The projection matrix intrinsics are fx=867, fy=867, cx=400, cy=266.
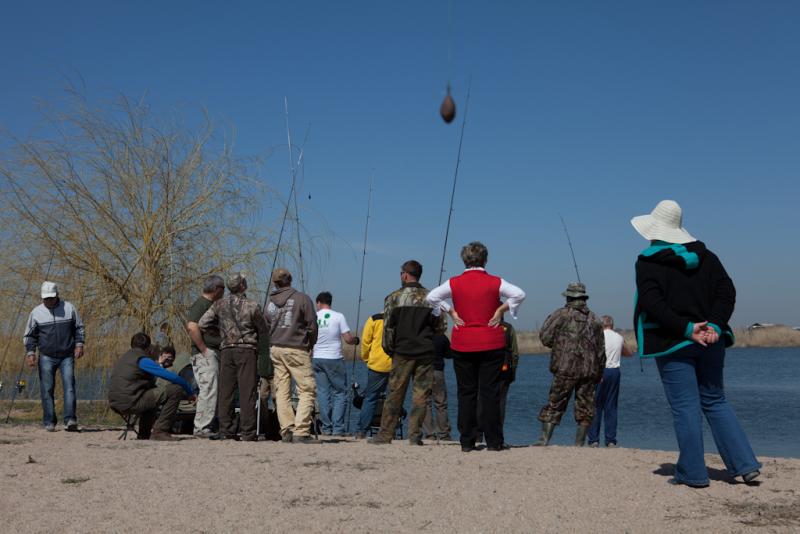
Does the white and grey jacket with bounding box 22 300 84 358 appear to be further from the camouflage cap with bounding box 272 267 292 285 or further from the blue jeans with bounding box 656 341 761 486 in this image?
the blue jeans with bounding box 656 341 761 486

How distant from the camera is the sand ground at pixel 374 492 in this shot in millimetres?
5098

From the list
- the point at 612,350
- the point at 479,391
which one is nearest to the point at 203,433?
the point at 479,391

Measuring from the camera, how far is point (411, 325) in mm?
8555

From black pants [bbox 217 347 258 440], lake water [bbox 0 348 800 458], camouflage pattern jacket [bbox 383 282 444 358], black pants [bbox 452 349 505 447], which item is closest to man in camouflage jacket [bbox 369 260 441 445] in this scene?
camouflage pattern jacket [bbox 383 282 444 358]

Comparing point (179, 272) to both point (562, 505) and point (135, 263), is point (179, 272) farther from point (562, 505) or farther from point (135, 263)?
point (562, 505)

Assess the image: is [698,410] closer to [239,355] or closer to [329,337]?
[239,355]

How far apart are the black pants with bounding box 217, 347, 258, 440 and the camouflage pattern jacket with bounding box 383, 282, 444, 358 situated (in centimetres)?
148

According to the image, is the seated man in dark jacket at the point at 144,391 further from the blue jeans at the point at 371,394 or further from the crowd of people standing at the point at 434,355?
the blue jeans at the point at 371,394

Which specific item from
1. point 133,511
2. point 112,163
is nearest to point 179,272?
point 112,163

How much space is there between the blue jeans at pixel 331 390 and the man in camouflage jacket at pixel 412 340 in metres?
2.42

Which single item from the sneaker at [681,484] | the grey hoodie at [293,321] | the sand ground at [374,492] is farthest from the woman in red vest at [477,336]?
the sneaker at [681,484]

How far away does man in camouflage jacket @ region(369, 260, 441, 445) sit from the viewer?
854 cm

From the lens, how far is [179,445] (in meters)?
8.31

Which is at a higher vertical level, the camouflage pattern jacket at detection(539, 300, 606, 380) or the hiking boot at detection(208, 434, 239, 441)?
the camouflage pattern jacket at detection(539, 300, 606, 380)
